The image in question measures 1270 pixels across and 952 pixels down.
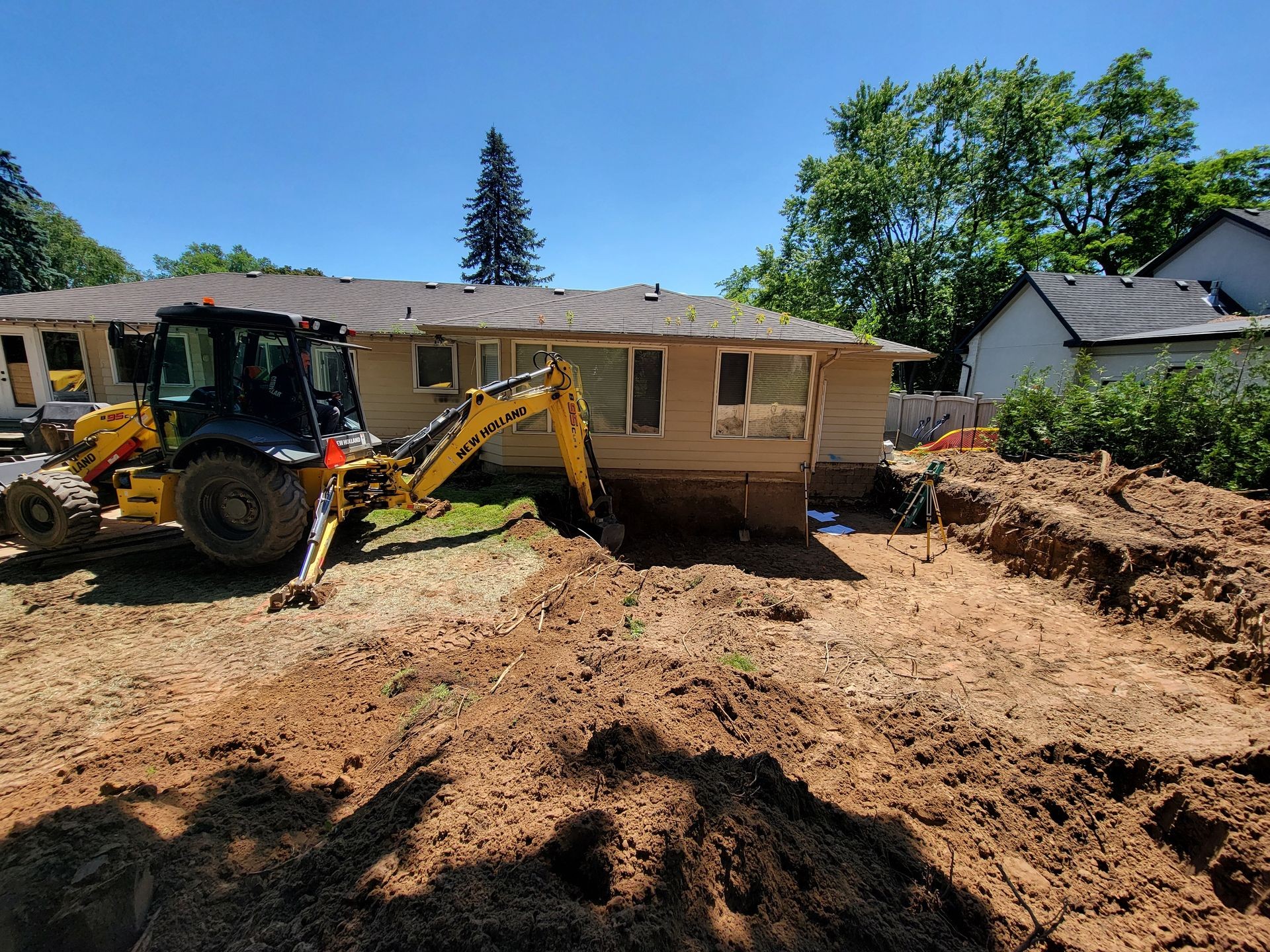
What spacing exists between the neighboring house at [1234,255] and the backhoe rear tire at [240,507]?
23857 millimetres

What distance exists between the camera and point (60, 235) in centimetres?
3838

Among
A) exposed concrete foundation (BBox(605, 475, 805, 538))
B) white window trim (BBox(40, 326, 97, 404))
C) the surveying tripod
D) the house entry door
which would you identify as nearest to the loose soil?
the surveying tripod

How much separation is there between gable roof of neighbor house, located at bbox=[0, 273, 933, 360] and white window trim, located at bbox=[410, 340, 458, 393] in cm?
52

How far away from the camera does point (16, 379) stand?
11555 mm

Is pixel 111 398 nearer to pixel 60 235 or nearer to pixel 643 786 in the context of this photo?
pixel 643 786

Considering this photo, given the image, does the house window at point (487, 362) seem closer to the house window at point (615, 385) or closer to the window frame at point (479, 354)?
the window frame at point (479, 354)

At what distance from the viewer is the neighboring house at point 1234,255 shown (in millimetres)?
15977

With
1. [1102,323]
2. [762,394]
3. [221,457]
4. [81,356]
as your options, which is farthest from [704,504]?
[1102,323]

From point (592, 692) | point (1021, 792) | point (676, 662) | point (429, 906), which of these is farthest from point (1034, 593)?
point (429, 906)

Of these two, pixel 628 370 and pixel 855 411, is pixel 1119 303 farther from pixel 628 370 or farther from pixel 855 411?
pixel 628 370

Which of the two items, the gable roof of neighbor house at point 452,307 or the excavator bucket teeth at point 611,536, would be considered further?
the gable roof of neighbor house at point 452,307

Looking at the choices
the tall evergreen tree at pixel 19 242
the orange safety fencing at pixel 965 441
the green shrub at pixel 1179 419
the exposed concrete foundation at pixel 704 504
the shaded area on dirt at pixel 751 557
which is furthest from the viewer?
the tall evergreen tree at pixel 19 242

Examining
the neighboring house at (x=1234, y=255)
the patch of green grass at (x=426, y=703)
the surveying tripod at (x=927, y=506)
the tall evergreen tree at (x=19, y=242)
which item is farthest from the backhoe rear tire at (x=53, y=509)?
the tall evergreen tree at (x=19, y=242)

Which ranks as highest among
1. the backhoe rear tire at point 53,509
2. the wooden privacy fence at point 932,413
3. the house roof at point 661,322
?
the house roof at point 661,322
